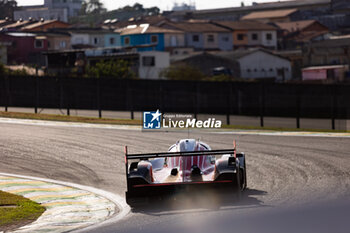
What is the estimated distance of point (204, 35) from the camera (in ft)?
386

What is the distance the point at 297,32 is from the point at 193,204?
4663 inches

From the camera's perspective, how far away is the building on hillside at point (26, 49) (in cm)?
8562

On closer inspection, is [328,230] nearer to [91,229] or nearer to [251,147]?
[91,229]

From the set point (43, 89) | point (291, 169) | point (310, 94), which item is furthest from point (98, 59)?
point (291, 169)

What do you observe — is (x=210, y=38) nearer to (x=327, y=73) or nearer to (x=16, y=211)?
(x=327, y=73)

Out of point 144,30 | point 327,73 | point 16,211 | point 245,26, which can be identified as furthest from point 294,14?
point 16,211

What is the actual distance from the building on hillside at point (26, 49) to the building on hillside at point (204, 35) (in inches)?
1222

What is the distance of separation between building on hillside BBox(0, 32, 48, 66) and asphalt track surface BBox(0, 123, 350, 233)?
169 feet

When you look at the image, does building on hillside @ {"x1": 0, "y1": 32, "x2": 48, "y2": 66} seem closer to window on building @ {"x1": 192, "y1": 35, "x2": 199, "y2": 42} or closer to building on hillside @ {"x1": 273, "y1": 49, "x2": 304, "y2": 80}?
window on building @ {"x1": 192, "y1": 35, "x2": 199, "y2": 42}

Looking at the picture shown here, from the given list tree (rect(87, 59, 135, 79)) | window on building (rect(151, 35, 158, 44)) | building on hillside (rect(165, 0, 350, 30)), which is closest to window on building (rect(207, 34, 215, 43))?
window on building (rect(151, 35, 158, 44))

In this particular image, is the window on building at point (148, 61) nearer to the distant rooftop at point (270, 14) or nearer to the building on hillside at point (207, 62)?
the building on hillside at point (207, 62)

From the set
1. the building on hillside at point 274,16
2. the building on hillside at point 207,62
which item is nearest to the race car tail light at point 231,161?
the building on hillside at point 207,62

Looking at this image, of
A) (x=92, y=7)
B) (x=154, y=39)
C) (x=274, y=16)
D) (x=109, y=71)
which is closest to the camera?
(x=109, y=71)

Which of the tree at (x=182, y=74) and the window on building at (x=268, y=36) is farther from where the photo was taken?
the window on building at (x=268, y=36)
